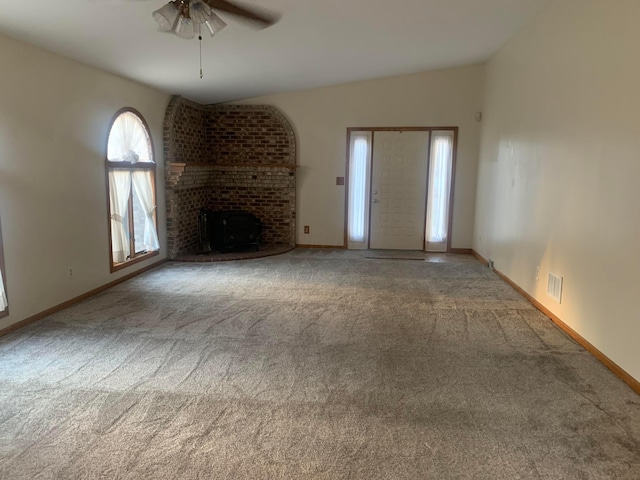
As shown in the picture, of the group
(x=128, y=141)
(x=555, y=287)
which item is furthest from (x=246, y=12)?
(x=555, y=287)

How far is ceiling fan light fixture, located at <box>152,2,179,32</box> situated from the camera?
9.41ft

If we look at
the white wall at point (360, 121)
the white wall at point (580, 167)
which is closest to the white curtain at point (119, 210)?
the white wall at point (360, 121)

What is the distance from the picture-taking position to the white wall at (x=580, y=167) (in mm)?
2885

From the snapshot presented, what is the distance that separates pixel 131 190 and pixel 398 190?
387 centimetres

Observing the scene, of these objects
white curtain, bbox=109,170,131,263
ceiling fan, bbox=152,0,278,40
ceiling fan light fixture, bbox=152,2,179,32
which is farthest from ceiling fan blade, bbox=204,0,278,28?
white curtain, bbox=109,170,131,263

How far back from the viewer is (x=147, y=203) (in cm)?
565

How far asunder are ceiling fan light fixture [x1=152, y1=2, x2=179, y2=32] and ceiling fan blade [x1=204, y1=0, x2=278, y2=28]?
250 mm

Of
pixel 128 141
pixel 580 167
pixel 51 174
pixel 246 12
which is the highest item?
pixel 246 12

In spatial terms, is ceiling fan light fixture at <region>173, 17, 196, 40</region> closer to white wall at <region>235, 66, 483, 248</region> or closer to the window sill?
the window sill

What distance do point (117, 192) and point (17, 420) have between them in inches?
121

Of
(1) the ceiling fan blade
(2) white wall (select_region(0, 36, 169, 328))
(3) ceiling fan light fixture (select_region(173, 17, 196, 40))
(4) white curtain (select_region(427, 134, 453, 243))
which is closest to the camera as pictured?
(3) ceiling fan light fixture (select_region(173, 17, 196, 40))

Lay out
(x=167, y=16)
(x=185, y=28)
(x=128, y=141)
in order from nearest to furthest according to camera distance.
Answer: (x=167, y=16)
(x=185, y=28)
(x=128, y=141)

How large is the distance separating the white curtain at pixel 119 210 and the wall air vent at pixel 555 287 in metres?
4.35

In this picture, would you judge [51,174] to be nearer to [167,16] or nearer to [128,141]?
[128,141]
